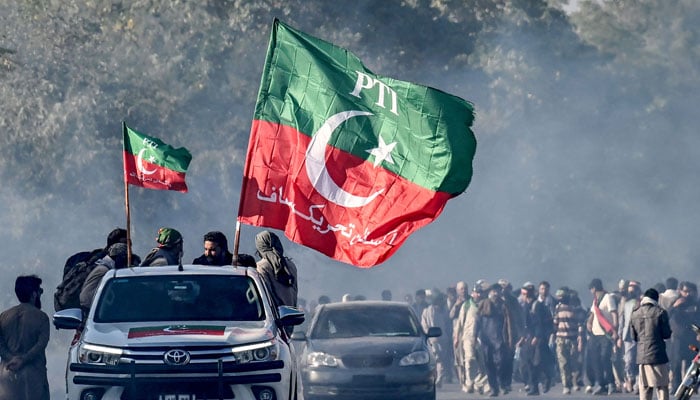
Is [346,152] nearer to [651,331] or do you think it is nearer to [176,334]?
[176,334]

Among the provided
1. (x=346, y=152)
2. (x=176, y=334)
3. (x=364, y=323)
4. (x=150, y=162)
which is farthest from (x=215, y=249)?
(x=364, y=323)

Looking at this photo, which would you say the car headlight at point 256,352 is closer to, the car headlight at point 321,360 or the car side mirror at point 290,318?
the car side mirror at point 290,318

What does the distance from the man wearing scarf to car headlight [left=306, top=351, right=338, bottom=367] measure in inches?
258

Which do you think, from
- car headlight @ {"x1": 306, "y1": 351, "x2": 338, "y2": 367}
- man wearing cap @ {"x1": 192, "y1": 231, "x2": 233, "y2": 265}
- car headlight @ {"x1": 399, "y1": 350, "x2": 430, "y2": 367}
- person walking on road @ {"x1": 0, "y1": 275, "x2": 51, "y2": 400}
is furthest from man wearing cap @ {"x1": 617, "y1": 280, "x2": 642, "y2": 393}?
person walking on road @ {"x1": 0, "y1": 275, "x2": 51, "y2": 400}

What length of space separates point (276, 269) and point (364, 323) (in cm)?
809

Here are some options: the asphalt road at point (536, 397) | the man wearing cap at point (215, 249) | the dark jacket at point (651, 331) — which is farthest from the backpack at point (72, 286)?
the asphalt road at point (536, 397)

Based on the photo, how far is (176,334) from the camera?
13.4m

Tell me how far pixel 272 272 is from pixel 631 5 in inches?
3268

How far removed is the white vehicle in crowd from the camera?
43.0ft

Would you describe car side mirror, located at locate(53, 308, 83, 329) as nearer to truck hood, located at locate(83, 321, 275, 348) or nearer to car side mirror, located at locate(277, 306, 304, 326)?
truck hood, located at locate(83, 321, 275, 348)

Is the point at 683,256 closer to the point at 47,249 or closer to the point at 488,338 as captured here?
the point at 47,249

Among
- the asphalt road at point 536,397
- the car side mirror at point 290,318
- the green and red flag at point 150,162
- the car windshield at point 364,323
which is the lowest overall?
the asphalt road at point 536,397

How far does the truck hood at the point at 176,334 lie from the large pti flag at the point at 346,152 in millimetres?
883

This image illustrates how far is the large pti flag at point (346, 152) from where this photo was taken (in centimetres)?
1416
